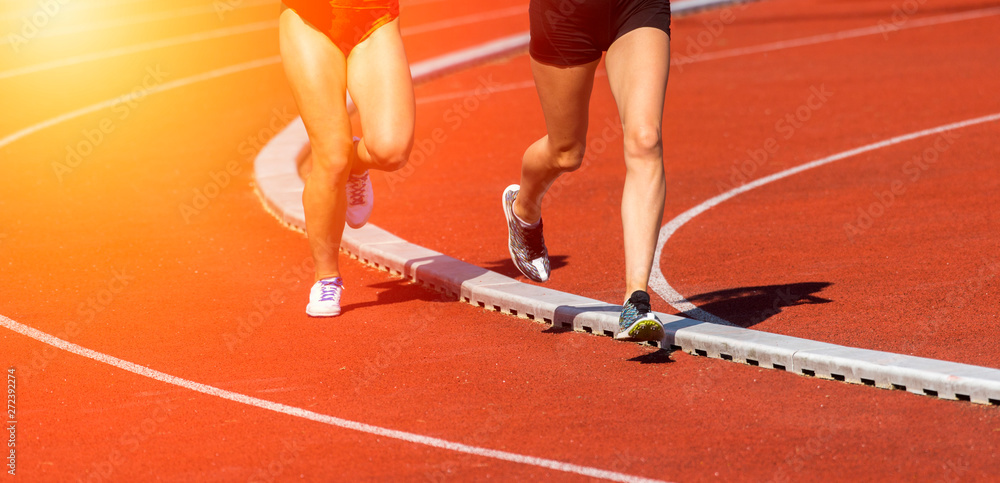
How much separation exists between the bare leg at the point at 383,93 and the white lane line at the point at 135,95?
7264 millimetres

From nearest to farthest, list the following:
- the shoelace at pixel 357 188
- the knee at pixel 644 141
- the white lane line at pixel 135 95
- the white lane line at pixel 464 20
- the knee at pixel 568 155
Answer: the knee at pixel 644 141, the knee at pixel 568 155, the shoelace at pixel 357 188, the white lane line at pixel 135 95, the white lane line at pixel 464 20

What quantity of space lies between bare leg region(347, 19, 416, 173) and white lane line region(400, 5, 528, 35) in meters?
13.8

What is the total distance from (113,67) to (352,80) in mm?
12217

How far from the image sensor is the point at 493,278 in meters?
6.99

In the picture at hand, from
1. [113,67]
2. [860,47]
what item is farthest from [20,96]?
[860,47]

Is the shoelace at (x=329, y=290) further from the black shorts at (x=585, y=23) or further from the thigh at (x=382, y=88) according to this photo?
the black shorts at (x=585, y=23)

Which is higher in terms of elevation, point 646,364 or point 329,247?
point 329,247

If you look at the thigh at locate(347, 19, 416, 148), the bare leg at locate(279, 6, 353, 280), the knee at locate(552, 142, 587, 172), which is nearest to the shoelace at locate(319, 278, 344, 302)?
the bare leg at locate(279, 6, 353, 280)

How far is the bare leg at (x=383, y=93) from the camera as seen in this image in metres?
6.30

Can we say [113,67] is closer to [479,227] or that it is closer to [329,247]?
[479,227]

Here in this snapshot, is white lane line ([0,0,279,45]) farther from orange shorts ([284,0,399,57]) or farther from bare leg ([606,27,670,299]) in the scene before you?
bare leg ([606,27,670,299])

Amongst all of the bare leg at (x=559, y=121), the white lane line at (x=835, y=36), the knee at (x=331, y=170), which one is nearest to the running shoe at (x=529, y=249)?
the bare leg at (x=559, y=121)

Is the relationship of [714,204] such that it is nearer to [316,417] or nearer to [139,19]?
[316,417]

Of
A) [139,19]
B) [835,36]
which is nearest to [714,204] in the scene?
[835,36]
